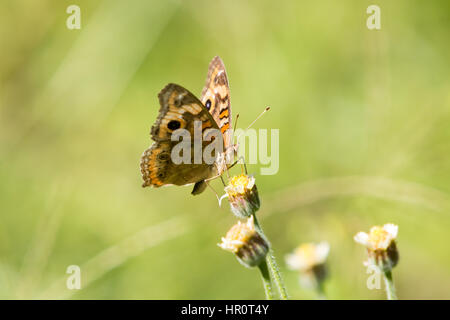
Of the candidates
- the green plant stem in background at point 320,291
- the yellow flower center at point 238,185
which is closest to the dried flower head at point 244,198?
the yellow flower center at point 238,185

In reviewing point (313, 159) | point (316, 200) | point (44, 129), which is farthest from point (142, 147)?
point (316, 200)

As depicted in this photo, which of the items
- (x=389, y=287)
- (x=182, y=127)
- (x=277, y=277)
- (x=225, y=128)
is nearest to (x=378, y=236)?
(x=389, y=287)

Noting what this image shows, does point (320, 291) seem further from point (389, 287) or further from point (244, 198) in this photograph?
point (244, 198)

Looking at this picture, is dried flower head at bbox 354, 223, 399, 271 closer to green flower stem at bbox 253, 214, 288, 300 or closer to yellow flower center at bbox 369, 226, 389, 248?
yellow flower center at bbox 369, 226, 389, 248

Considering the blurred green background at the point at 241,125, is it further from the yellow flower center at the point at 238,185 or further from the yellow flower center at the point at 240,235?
the yellow flower center at the point at 240,235

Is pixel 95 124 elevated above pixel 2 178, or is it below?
above

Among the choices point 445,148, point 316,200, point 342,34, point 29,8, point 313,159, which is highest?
point 29,8

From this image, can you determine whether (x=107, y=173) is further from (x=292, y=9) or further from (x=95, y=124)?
(x=292, y=9)

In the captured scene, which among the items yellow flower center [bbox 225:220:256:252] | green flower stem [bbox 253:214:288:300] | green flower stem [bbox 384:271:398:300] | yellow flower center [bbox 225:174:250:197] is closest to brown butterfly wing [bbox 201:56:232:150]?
yellow flower center [bbox 225:174:250:197]
